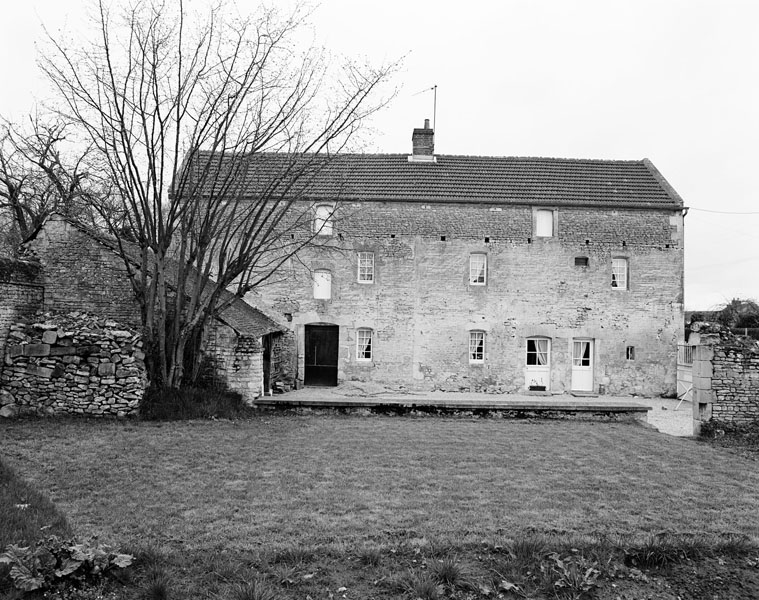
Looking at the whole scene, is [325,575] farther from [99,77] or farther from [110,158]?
[99,77]

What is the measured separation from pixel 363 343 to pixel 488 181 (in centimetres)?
777

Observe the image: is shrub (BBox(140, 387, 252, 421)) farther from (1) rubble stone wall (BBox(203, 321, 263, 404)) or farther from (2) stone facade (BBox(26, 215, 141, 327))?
(2) stone facade (BBox(26, 215, 141, 327))

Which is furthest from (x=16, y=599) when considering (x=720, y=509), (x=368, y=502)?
(x=720, y=509)

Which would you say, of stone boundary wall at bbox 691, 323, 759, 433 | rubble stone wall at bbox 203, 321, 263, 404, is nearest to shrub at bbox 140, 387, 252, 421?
rubble stone wall at bbox 203, 321, 263, 404

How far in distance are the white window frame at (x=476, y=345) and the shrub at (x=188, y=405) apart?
28.8ft

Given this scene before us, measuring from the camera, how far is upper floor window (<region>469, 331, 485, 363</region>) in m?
19.0

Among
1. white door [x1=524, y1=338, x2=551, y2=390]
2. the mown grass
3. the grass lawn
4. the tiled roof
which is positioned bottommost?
the grass lawn

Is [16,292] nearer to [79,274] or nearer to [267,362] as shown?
[79,274]

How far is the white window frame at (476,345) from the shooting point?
18984 mm

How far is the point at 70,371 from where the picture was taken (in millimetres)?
11586

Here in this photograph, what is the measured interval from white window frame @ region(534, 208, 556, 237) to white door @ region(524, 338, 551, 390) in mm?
3892

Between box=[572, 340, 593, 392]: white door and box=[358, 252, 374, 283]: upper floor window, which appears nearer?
box=[572, 340, 593, 392]: white door

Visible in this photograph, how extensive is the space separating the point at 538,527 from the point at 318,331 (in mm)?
14274

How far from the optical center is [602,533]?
214 inches
